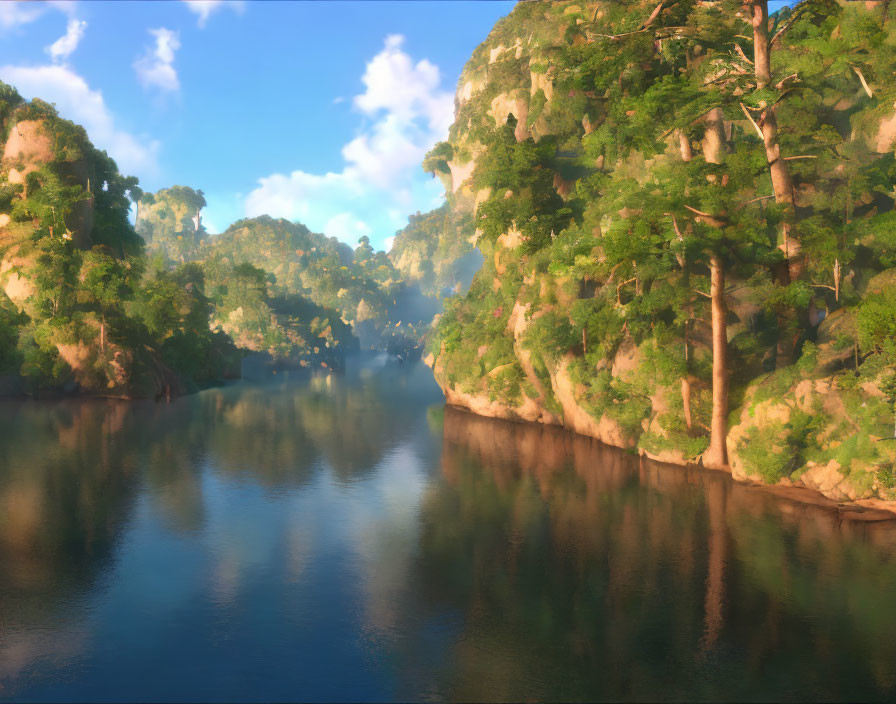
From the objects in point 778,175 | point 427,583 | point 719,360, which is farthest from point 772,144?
point 427,583

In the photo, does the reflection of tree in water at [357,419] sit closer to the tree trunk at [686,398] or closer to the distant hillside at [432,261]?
the tree trunk at [686,398]

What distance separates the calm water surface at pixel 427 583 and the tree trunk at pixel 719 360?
1215 mm

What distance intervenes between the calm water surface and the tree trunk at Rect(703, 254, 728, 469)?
122 cm

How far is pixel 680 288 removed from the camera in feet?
76.3

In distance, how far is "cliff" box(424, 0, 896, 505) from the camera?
19281 mm

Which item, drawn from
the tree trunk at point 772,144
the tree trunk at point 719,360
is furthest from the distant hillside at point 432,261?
the tree trunk at point 772,144

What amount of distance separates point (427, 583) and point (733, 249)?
16.0 m

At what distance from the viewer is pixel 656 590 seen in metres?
12.7

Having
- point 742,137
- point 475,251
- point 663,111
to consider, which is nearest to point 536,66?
point 742,137

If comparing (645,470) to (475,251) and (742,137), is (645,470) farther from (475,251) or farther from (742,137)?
(475,251)

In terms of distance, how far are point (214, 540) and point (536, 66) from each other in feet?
98.4

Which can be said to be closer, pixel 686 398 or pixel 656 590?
pixel 656 590

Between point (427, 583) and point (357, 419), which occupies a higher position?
point (357, 419)

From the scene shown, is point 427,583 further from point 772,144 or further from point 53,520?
point 772,144
